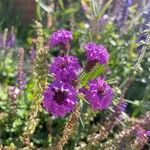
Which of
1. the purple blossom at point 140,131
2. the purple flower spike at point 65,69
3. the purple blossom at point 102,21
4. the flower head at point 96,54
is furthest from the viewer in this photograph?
the purple blossom at point 102,21

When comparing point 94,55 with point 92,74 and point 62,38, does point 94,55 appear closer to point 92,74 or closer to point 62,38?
point 92,74

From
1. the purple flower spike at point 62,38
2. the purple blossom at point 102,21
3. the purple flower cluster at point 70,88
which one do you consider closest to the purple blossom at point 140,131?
the purple flower cluster at point 70,88

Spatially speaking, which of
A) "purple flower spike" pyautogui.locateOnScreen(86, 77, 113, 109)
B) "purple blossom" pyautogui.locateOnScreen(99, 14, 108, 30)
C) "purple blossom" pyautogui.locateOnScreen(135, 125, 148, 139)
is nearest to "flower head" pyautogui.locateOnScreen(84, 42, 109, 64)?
"purple flower spike" pyautogui.locateOnScreen(86, 77, 113, 109)

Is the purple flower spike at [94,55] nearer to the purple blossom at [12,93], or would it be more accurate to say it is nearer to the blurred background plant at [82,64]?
the blurred background plant at [82,64]

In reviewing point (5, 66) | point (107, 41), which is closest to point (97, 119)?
point (107, 41)

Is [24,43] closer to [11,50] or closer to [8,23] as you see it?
[8,23]

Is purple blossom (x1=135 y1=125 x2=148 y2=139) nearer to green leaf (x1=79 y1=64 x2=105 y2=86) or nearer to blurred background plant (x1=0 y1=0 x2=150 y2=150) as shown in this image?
blurred background plant (x1=0 y1=0 x2=150 y2=150)
